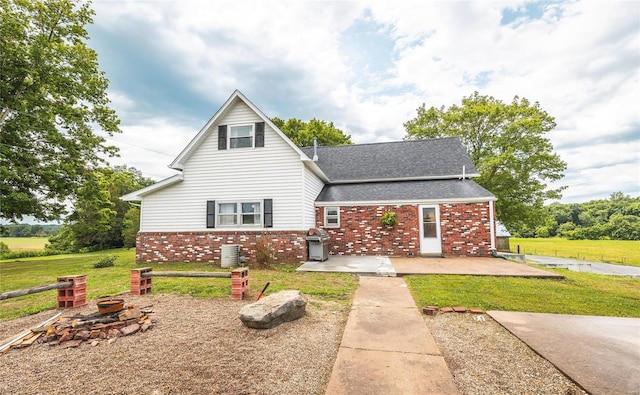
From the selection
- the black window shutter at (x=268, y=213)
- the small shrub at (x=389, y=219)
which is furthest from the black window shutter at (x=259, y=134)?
the small shrub at (x=389, y=219)

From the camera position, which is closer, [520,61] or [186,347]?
[186,347]

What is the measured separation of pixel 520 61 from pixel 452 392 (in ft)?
48.5

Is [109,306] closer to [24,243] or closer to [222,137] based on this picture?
[222,137]

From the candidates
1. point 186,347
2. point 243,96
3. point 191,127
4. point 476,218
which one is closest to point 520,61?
point 476,218

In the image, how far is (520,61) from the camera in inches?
469

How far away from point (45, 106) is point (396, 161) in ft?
61.4

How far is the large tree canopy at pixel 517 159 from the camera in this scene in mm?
18484

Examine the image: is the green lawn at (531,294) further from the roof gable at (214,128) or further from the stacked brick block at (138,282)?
the roof gable at (214,128)

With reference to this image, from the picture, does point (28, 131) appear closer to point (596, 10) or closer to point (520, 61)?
point (596, 10)

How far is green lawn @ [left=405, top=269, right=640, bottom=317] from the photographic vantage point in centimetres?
497

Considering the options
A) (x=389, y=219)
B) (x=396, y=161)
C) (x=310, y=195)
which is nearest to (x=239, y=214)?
(x=310, y=195)

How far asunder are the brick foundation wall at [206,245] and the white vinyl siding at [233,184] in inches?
11.7

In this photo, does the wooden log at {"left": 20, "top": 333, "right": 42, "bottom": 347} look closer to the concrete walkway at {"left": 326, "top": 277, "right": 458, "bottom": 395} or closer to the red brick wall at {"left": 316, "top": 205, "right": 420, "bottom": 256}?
the concrete walkway at {"left": 326, "top": 277, "right": 458, "bottom": 395}

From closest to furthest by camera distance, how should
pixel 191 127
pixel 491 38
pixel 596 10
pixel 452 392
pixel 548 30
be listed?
pixel 452 392 < pixel 596 10 < pixel 548 30 < pixel 491 38 < pixel 191 127
